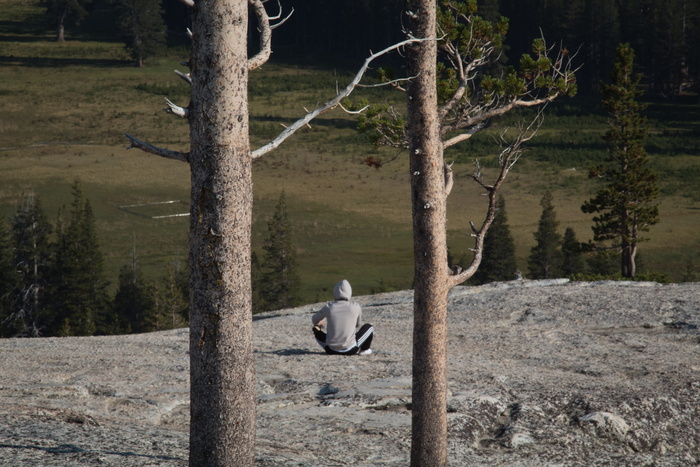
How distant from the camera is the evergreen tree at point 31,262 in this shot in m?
66.9

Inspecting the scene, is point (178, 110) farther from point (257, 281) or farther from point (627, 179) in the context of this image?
point (257, 281)

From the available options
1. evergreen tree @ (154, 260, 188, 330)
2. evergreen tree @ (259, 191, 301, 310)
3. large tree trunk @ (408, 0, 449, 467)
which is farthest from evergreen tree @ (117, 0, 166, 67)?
large tree trunk @ (408, 0, 449, 467)

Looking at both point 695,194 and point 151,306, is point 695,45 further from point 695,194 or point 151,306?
point 151,306

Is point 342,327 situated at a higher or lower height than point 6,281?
higher

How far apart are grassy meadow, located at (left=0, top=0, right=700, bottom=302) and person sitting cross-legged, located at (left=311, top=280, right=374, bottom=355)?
46.2 m

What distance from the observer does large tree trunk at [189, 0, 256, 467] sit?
7.63 m

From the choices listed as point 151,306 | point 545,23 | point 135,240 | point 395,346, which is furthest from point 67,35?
point 395,346

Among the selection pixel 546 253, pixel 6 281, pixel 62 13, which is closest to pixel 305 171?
pixel 546 253

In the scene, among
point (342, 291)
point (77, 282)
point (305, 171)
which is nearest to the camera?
point (342, 291)

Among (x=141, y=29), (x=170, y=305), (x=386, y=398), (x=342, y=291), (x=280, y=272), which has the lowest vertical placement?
(x=170, y=305)

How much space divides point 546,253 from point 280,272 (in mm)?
21684

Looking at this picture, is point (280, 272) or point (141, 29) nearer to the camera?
point (280, 272)

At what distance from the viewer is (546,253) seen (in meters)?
70.8

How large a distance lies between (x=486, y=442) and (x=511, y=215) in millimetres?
75779
